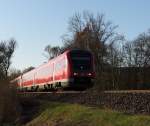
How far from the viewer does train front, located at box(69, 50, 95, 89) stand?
33.5 m

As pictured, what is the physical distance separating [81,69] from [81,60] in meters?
0.83

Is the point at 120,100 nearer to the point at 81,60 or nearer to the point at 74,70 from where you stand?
the point at 74,70

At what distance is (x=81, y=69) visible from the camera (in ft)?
112

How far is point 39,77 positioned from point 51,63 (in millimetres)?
7444

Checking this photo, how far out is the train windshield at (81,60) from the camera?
34.1 m

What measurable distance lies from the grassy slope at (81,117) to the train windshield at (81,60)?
6984 millimetres

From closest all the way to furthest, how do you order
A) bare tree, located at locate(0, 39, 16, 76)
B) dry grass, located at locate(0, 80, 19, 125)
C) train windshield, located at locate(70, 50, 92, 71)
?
1. dry grass, located at locate(0, 80, 19, 125)
2. train windshield, located at locate(70, 50, 92, 71)
3. bare tree, located at locate(0, 39, 16, 76)

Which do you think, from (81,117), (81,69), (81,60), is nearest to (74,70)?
(81,69)

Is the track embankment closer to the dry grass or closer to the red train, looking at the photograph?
the dry grass

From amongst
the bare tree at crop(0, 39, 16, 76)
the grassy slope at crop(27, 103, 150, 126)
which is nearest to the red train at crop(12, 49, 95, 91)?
the grassy slope at crop(27, 103, 150, 126)

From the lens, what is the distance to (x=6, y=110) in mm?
30016

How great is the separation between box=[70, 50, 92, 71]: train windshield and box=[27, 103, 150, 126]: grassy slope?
6.98m

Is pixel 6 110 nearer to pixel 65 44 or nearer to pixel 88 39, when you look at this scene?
pixel 88 39

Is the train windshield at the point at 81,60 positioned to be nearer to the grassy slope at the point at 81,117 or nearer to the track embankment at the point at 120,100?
the track embankment at the point at 120,100
